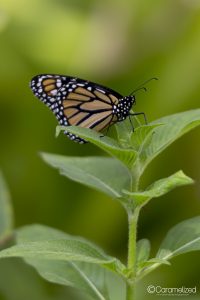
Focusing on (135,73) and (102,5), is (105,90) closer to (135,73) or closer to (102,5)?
(135,73)

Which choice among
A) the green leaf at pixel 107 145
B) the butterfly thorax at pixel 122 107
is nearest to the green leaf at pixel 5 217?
the butterfly thorax at pixel 122 107

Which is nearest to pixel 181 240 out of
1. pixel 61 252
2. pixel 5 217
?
pixel 61 252

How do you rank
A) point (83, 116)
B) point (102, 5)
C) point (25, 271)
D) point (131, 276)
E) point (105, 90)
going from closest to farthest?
point (131, 276) < point (105, 90) < point (83, 116) < point (25, 271) < point (102, 5)

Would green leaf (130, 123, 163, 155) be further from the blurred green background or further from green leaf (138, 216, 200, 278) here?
the blurred green background

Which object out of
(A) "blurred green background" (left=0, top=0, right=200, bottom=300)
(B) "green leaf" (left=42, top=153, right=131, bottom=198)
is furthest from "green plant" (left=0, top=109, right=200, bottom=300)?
(A) "blurred green background" (left=0, top=0, right=200, bottom=300)

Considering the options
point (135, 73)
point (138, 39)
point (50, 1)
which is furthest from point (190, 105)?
point (50, 1)

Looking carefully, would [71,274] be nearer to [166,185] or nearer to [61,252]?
[61,252]
